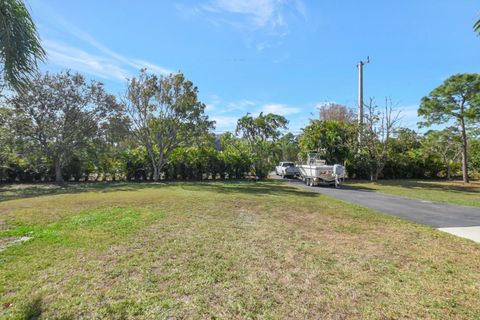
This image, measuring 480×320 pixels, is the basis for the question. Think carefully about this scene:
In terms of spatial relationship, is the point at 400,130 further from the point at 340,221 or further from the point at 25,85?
the point at 25,85

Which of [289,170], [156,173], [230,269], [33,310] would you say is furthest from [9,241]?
[289,170]

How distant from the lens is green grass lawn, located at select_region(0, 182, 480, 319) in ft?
8.17

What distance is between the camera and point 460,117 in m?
15.6

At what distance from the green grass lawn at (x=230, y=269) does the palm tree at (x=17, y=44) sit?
2.60 m

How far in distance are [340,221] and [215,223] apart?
3.13 metres

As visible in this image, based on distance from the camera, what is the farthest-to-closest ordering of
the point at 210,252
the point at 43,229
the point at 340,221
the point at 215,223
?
the point at 340,221 → the point at 215,223 → the point at 43,229 → the point at 210,252

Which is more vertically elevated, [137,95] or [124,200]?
[137,95]

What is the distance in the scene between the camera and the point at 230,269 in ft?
11.0

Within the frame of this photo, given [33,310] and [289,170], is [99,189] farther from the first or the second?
[289,170]

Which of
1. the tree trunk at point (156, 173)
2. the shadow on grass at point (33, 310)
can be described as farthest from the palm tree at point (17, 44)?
the tree trunk at point (156, 173)

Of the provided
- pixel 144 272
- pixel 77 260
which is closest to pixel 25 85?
pixel 77 260

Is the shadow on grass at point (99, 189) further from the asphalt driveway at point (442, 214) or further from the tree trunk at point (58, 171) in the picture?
the asphalt driveway at point (442, 214)

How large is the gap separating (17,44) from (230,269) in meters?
4.06

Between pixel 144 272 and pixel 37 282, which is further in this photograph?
pixel 144 272
